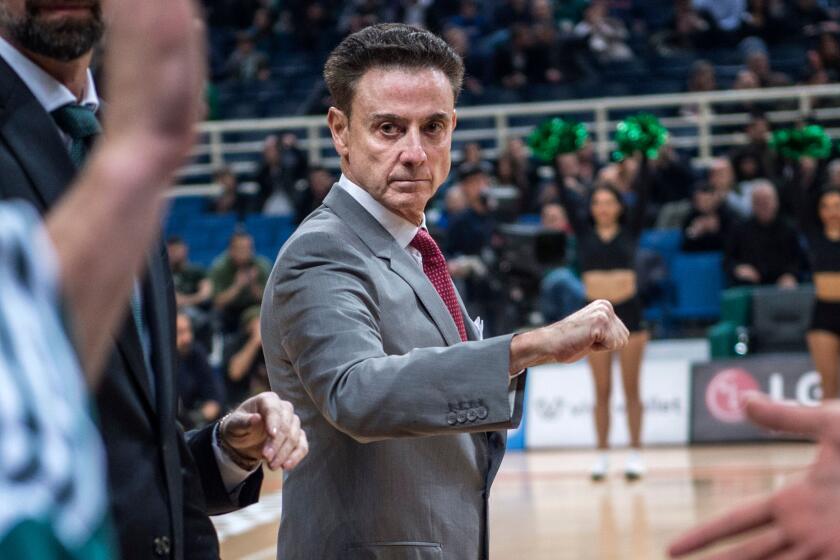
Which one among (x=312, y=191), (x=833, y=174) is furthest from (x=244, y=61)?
(x=833, y=174)

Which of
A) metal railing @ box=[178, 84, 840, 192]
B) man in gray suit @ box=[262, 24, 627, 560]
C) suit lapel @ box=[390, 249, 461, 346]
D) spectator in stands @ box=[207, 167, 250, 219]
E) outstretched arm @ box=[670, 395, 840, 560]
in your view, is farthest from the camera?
spectator in stands @ box=[207, 167, 250, 219]

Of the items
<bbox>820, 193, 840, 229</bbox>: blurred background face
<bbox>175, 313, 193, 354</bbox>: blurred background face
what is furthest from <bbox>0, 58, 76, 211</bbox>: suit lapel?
<bbox>820, 193, 840, 229</bbox>: blurred background face

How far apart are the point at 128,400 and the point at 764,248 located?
11025mm

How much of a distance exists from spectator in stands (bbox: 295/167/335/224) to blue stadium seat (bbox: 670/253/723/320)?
12.5 feet

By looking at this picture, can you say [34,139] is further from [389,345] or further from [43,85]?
[389,345]

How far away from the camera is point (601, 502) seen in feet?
28.1

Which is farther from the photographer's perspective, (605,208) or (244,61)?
(244,61)

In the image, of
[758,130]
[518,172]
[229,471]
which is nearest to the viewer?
[229,471]

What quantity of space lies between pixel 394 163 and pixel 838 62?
13286 millimetres

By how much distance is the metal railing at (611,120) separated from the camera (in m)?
14.1

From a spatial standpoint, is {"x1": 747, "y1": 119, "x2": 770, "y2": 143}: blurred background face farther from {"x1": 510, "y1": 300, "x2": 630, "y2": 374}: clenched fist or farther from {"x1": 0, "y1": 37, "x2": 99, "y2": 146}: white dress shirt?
{"x1": 0, "y1": 37, "x2": 99, "y2": 146}: white dress shirt

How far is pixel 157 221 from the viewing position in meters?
1.03

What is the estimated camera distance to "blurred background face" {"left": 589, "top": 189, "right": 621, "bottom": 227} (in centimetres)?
1008

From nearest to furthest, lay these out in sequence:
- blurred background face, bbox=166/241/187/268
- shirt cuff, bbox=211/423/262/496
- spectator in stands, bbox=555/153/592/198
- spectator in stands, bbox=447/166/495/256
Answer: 1. shirt cuff, bbox=211/423/262/496
2. spectator in stands, bbox=447/166/495/256
3. blurred background face, bbox=166/241/187/268
4. spectator in stands, bbox=555/153/592/198
